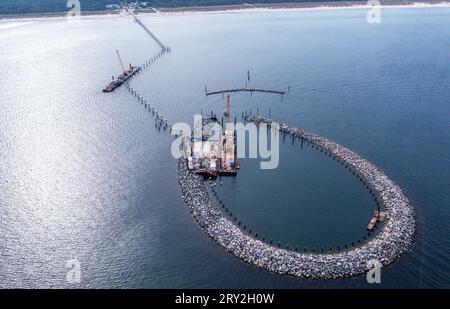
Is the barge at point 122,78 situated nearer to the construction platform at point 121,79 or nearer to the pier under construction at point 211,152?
the construction platform at point 121,79

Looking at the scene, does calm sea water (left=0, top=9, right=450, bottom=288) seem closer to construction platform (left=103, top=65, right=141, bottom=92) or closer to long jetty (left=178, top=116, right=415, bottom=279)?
long jetty (left=178, top=116, right=415, bottom=279)

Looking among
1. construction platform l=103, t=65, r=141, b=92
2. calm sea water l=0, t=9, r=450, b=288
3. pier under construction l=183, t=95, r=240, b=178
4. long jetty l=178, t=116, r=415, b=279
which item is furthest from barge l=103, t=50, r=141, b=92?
long jetty l=178, t=116, r=415, b=279

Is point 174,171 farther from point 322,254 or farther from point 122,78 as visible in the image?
point 122,78

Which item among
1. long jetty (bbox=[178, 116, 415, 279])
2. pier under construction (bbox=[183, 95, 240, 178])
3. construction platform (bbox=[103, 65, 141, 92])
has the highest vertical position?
construction platform (bbox=[103, 65, 141, 92])

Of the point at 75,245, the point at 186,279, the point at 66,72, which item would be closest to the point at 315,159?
the point at 186,279
